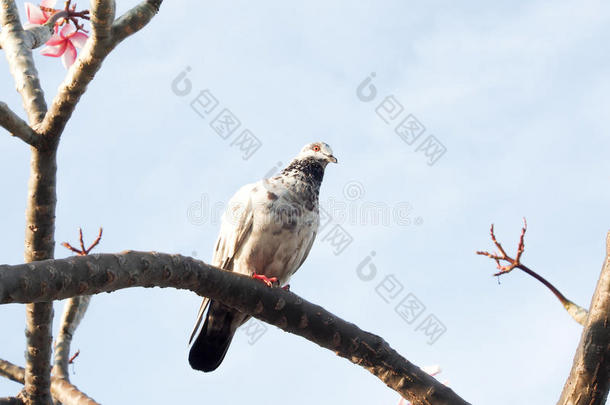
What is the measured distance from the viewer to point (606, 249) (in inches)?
137

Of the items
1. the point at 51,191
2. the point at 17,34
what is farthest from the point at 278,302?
the point at 17,34

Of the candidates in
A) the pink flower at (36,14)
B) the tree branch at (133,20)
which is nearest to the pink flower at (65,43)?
the pink flower at (36,14)

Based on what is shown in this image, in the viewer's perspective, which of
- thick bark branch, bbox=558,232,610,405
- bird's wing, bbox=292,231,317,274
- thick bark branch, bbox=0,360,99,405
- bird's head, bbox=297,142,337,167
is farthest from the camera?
bird's head, bbox=297,142,337,167

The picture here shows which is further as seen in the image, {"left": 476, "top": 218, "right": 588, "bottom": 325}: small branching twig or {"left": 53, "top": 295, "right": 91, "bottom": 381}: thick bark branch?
{"left": 53, "top": 295, "right": 91, "bottom": 381}: thick bark branch

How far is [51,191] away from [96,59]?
2.54ft

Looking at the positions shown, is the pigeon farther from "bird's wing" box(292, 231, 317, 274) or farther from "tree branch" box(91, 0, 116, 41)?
"tree branch" box(91, 0, 116, 41)

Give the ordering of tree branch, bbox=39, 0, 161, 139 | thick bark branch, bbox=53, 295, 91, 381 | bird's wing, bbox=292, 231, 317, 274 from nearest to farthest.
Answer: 1. tree branch, bbox=39, 0, 161, 139
2. thick bark branch, bbox=53, 295, 91, 381
3. bird's wing, bbox=292, 231, 317, 274

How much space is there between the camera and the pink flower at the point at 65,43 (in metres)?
5.36

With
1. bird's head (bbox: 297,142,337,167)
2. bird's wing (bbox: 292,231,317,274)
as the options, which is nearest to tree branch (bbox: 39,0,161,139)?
bird's wing (bbox: 292,231,317,274)

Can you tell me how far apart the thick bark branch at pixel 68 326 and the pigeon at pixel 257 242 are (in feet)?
3.10

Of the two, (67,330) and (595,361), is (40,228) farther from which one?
(595,361)

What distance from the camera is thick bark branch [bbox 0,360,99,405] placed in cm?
500

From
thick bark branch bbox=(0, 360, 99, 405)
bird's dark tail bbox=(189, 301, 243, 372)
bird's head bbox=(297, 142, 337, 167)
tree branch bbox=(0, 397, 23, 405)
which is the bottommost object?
tree branch bbox=(0, 397, 23, 405)

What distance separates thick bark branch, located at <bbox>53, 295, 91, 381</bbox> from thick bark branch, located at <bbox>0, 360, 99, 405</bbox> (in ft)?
1.11
